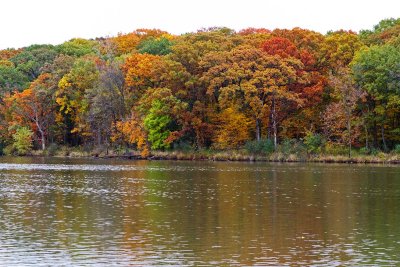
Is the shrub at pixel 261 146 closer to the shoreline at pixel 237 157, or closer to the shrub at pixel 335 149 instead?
the shoreline at pixel 237 157

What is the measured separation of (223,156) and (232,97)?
6.76 m

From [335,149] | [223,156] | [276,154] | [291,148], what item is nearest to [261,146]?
[276,154]

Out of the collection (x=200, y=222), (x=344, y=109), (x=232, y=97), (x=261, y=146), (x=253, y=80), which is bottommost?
(x=200, y=222)

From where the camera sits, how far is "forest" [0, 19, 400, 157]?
74062 mm

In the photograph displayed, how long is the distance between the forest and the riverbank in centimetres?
70

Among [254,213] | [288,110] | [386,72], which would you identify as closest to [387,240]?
[254,213]

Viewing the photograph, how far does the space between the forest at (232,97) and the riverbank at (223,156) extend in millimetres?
701

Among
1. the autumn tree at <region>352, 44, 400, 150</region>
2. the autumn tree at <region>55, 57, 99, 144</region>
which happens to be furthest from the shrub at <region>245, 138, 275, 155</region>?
the autumn tree at <region>55, 57, 99, 144</region>

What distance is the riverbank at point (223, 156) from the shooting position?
71.4 metres

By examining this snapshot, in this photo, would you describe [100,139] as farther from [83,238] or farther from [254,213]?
[83,238]

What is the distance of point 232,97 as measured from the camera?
257 feet

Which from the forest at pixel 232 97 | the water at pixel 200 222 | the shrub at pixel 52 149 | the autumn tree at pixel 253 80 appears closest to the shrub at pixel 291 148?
the forest at pixel 232 97

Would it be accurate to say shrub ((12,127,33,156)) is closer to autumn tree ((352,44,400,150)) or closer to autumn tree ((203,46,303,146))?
autumn tree ((203,46,303,146))

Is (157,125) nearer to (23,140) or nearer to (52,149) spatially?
(52,149)
